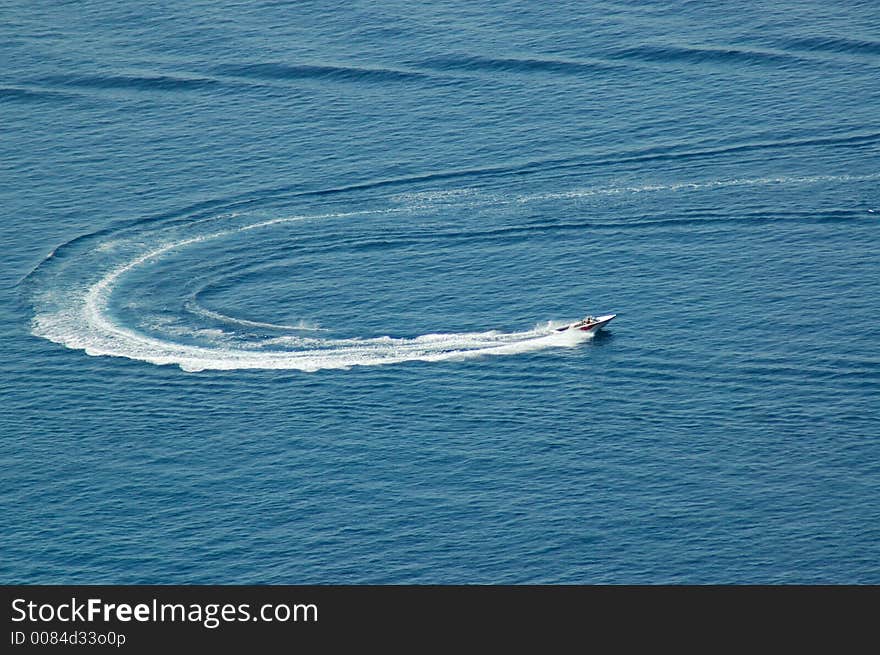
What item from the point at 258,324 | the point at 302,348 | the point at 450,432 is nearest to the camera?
the point at 450,432

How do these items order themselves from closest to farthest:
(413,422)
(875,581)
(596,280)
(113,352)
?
(875,581), (413,422), (113,352), (596,280)

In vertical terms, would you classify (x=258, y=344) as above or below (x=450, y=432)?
above

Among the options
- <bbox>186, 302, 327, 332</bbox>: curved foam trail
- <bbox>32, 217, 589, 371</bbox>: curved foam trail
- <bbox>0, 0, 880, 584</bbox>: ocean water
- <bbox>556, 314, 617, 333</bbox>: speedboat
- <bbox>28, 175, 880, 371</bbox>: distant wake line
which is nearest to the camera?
<bbox>0, 0, 880, 584</bbox>: ocean water

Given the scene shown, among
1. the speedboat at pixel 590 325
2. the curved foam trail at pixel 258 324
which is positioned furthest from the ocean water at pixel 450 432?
the speedboat at pixel 590 325

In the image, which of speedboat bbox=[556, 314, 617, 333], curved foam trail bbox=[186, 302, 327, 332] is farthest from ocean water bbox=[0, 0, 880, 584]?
speedboat bbox=[556, 314, 617, 333]

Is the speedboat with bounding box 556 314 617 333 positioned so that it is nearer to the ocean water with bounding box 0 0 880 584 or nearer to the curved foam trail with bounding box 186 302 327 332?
the ocean water with bounding box 0 0 880 584

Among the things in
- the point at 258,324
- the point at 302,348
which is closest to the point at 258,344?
the point at 258,324

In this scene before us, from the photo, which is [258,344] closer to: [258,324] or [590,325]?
[258,324]

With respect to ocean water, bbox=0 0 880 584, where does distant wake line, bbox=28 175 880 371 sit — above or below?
above
